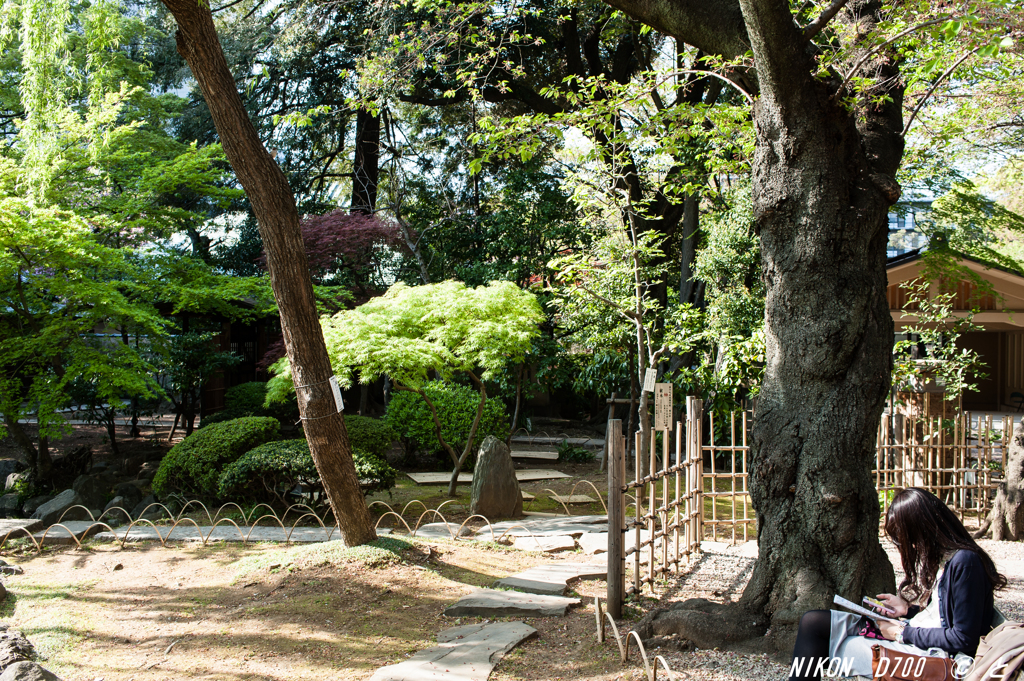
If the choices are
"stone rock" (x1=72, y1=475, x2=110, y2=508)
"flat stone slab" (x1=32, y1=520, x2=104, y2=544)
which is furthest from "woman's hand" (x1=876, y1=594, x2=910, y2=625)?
"stone rock" (x1=72, y1=475, x2=110, y2=508)

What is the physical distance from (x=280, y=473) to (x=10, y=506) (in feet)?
15.6

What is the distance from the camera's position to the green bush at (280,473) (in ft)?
27.2

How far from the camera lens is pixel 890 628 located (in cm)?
297

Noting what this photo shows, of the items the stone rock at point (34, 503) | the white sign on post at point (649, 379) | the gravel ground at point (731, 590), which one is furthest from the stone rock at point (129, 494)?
the gravel ground at point (731, 590)

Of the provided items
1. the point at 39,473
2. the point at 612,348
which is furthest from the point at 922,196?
the point at 39,473

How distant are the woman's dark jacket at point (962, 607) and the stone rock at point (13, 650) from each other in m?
4.38

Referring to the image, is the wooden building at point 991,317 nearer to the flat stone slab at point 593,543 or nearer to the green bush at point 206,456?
the flat stone slab at point 593,543

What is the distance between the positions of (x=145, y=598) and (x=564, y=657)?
3716 mm

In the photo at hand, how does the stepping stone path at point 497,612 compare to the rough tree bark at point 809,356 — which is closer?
the stepping stone path at point 497,612

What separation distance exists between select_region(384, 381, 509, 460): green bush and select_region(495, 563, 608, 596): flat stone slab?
5626 millimetres

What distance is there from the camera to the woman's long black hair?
9.41 ft

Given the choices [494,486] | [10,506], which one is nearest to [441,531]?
[494,486]

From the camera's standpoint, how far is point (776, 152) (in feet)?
15.3

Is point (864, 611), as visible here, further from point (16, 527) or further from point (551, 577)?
point (16, 527)
